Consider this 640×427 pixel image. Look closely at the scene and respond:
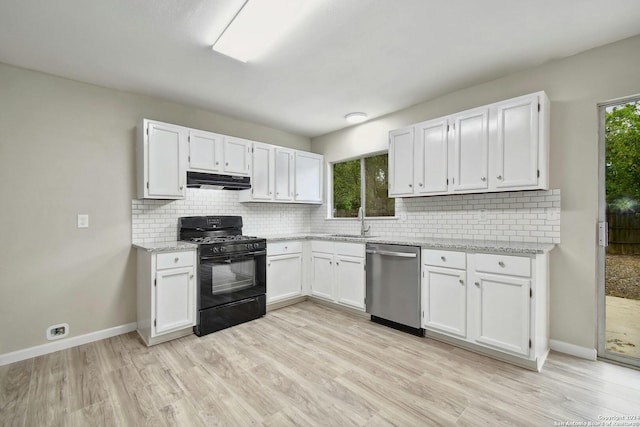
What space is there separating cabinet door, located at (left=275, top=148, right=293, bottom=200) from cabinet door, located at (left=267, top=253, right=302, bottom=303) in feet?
2.98

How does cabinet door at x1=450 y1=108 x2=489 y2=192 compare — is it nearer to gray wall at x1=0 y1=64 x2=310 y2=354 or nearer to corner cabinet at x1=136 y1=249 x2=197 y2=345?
corner cabinet at x1=136 y1=249 x2=197 y2=345

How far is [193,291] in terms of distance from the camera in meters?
2.97

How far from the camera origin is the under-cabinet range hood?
3275 millimetres

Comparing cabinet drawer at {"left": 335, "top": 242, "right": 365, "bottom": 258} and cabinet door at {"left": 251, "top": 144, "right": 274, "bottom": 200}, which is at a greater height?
cabinet door at {"left": 251, "top": 144, "right": 274, "bottom": 200}

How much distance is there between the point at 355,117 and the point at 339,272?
2.06 meters

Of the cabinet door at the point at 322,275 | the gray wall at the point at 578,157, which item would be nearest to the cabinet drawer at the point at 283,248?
the cabinet door at the point at 322,275

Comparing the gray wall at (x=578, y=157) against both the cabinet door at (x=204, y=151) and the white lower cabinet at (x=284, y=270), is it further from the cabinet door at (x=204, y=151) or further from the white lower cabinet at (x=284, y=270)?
the cabinet door at (x=204, y=151)

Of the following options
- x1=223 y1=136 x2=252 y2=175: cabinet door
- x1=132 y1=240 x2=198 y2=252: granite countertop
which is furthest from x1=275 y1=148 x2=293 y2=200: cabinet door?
x1=132 y1=240 x2=198 y2=252: granite countertop

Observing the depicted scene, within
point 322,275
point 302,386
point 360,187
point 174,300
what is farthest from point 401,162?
point 174,300

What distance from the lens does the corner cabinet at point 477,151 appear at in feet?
8.03

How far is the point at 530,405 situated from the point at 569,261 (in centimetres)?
134

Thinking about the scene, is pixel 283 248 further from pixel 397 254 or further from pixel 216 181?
pixel 397 254

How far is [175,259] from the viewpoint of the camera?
287 centimetres

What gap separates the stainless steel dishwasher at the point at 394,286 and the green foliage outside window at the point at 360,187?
37.1 inches
